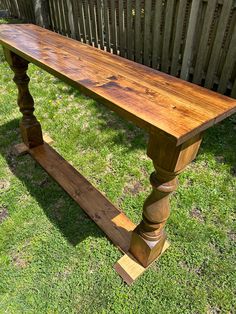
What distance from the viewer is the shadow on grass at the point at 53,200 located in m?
2.22

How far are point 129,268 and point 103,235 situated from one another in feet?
1.19

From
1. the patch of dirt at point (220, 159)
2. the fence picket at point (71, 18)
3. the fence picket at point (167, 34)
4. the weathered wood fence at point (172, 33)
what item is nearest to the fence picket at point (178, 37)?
the weathered wood fence at point (172, 33)

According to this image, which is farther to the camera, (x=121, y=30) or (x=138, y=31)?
(x=121, y=30)

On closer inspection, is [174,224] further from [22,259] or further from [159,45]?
[159,45]

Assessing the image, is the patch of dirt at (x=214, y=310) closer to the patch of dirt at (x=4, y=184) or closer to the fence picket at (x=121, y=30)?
the patch of dirt at (x=4, y=184)

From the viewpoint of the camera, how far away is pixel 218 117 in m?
1.23

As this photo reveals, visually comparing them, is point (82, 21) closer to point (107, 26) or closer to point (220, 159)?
point (107, 26)

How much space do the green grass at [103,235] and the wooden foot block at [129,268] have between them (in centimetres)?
4

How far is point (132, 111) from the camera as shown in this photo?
1.25 m

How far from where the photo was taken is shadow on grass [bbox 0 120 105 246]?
2.22 m

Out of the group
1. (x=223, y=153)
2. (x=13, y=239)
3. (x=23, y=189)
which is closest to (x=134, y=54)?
(x=223, y=153)

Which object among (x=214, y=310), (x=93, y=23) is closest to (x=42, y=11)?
(x=93, y=23)

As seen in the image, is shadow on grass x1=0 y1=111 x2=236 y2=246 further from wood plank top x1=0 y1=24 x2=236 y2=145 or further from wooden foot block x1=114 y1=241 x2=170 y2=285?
wood plank top x1=0 y1=24 x2=236 y2=145

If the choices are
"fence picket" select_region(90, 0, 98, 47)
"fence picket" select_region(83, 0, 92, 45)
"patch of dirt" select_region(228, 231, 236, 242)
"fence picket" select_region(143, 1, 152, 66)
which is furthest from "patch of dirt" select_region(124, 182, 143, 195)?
"fence picket" select_region(83, 0, 92, 45)
